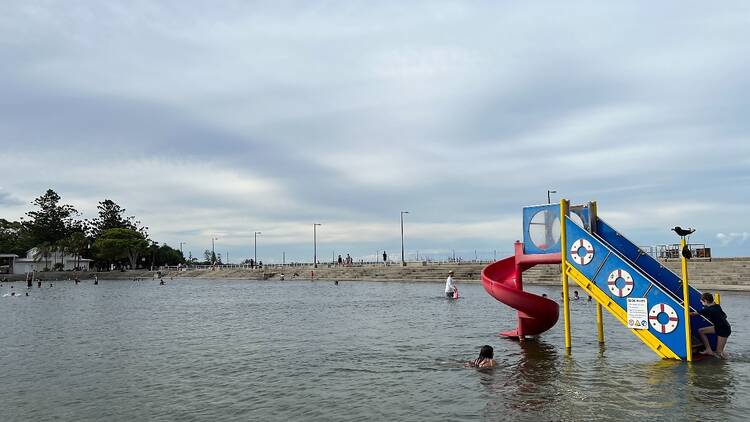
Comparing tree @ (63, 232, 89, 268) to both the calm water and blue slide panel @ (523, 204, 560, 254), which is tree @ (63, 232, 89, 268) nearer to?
the calm water

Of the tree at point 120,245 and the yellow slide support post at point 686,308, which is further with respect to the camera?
the tree at point 120,245

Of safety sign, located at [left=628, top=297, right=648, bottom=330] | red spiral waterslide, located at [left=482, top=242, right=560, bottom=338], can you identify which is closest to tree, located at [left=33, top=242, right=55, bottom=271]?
red spiral waterslide, located at [left=482, top=242, right=560, bottom=338]

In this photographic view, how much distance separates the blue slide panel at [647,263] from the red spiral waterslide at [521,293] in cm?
202

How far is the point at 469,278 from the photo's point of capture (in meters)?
74.1

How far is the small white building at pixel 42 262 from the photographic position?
140m

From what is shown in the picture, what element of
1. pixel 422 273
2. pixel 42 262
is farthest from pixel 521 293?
pixel 42 262

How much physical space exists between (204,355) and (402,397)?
9472 mm

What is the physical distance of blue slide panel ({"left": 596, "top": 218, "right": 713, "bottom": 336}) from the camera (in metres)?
17.9

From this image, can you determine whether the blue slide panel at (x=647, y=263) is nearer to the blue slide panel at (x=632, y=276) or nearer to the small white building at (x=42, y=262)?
the blue slide panel at (x=632, y=276)

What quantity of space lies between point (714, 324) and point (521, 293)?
6106 mm

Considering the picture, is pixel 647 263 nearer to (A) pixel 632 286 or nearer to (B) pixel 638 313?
(A) pixel 632 286

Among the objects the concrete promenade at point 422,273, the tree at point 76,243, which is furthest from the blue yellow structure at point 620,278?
the tree at point 76,243

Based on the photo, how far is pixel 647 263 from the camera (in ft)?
61.6

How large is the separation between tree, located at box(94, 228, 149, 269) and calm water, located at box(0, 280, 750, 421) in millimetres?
119770
